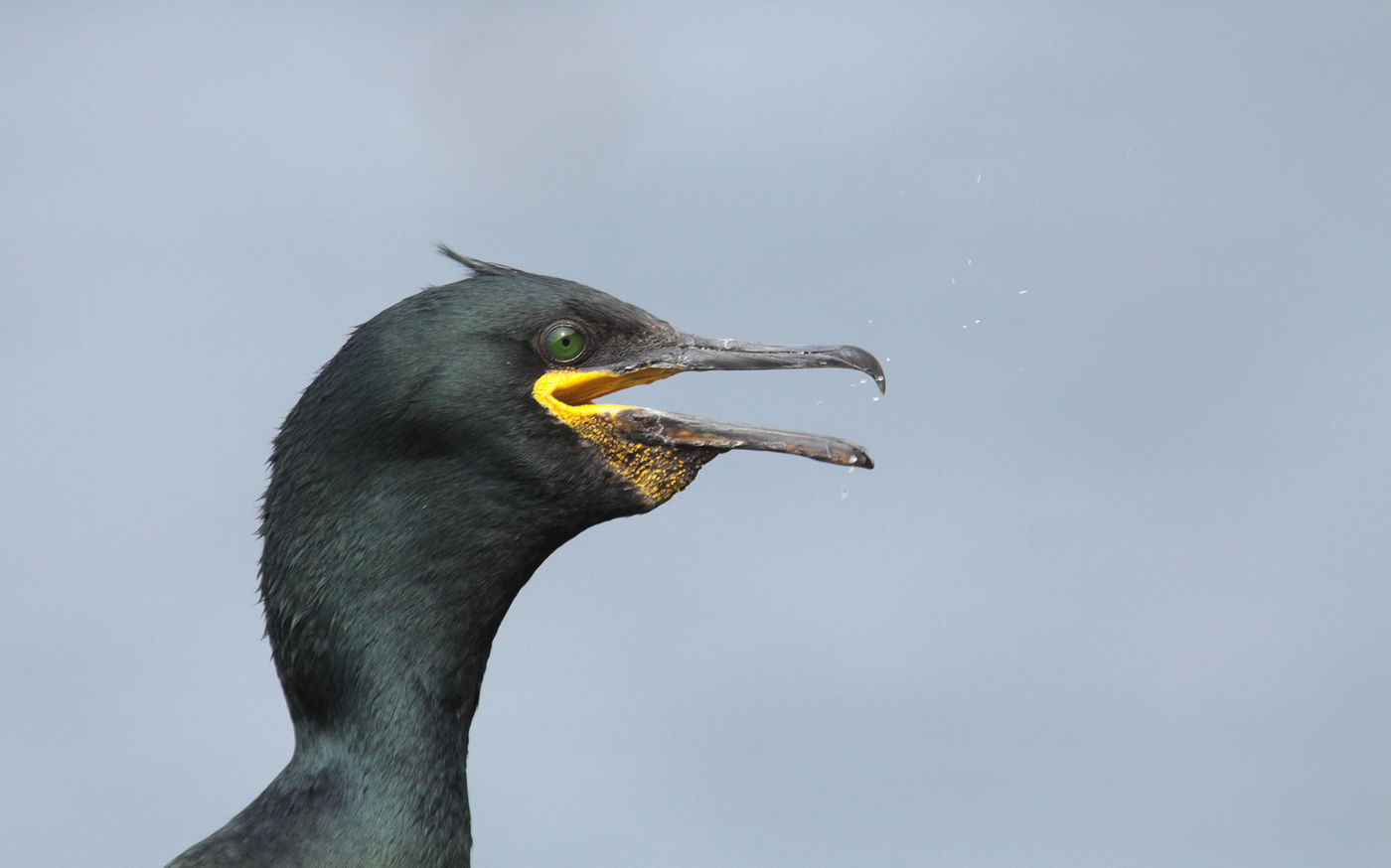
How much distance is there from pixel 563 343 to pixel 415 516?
0.76 metres

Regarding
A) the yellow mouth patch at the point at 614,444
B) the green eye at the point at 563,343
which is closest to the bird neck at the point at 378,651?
the yellow mouth patch at the point at 614,444

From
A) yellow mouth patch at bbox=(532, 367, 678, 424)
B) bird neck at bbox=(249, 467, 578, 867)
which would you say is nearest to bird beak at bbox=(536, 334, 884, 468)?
yellow mouth patch at bbox=(532, 367, 678, 424)

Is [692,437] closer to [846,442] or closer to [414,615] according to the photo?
[846,442]

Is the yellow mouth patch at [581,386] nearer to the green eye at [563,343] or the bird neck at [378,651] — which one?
the green eye at [563,343]

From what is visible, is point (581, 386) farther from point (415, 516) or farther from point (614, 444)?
point (415, 516)

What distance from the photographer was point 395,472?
647cm

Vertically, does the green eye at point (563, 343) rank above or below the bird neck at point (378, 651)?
above

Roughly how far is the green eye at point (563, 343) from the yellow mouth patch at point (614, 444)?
0.06 meters

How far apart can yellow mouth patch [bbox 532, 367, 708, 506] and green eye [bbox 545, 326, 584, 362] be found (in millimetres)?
57

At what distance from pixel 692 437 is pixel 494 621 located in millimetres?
904

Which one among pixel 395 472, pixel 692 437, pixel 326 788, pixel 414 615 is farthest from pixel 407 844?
pixel 692 437

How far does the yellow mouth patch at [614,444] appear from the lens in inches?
260

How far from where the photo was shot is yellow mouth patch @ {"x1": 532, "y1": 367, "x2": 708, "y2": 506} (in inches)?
260

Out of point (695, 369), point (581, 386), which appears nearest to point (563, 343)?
point (581, 386)
